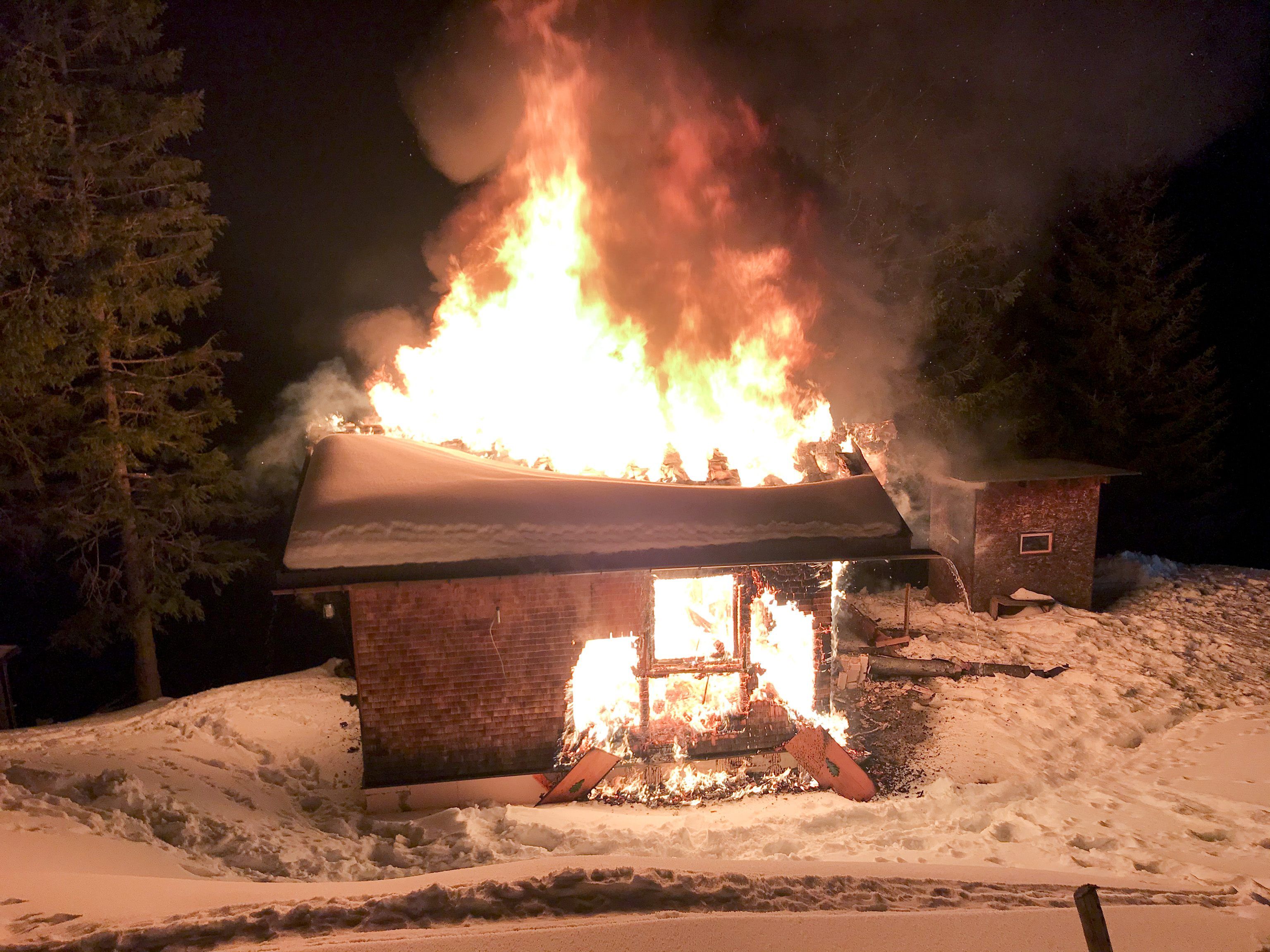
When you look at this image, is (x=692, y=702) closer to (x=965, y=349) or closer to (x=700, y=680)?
(x=700, y=680)

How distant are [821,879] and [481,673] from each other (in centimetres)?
481

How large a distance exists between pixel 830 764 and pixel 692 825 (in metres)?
2.10

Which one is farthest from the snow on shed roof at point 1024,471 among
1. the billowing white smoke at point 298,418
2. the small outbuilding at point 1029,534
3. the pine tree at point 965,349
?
the billowing white smoke at point 298,418

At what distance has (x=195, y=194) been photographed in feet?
47.4

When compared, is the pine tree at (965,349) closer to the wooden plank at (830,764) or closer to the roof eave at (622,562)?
the roof eave at (622,562)

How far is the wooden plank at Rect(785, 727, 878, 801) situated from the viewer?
28.3ft

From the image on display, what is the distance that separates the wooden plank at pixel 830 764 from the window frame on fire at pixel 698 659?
1129 mm

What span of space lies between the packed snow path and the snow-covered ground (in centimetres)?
3

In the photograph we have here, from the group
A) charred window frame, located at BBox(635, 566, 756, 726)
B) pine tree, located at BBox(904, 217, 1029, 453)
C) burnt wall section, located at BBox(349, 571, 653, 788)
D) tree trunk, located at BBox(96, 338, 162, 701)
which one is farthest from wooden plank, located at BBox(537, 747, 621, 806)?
pine tree, located at BBox(904, 217, 1029, 453)

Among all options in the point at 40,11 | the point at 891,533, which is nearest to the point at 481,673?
the point at 891,533

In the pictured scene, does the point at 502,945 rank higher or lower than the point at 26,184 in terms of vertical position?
lower

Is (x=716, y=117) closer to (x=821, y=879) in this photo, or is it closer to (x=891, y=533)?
(x=891, y=533)

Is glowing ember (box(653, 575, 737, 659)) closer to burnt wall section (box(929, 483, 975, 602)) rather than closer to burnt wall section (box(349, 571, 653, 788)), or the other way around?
burnt wall section (box(349, 571, 653, 788))

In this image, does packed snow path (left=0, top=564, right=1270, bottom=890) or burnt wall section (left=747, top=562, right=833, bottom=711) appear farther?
burnt wall section (left=747, top=562, right=833, bottom=711)
